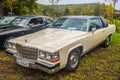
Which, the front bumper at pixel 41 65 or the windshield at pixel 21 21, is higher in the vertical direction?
the windshield at pixel 21 21

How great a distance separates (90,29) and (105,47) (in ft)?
7.60

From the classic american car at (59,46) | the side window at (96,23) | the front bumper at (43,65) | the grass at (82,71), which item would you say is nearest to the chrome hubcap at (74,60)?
the classic american car at (59,46)

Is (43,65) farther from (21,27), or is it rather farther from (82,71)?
(21,27)

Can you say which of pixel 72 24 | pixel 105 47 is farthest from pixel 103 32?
pixel 72 24

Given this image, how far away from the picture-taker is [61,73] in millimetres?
4582

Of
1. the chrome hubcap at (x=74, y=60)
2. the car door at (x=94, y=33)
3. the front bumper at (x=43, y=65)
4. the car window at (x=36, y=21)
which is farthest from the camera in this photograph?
the car window at (x=36, y=21)

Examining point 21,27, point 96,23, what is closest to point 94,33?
point 96,23

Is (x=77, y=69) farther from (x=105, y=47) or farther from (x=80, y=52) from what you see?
(x=105, y=47)

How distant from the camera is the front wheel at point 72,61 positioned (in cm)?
436

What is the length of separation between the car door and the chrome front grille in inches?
81.0

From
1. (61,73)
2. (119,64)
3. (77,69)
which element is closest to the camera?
(61,73)

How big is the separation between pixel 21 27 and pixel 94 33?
3.37m

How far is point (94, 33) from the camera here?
18.6 ft

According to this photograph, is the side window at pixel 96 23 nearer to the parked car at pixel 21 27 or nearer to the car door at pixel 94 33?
the car door at pixel 94 33
